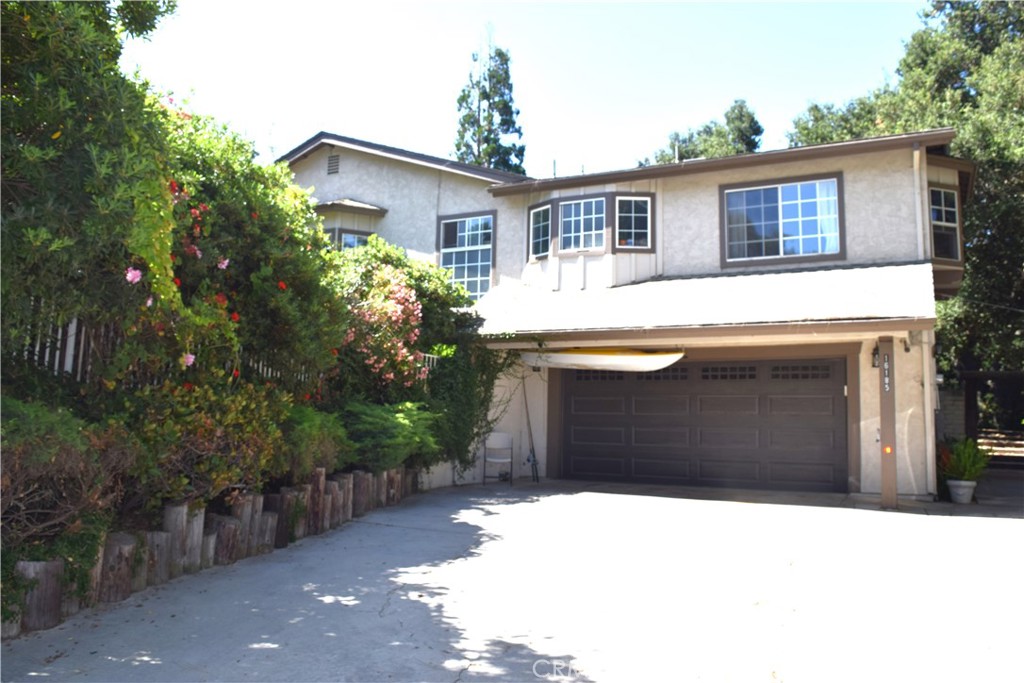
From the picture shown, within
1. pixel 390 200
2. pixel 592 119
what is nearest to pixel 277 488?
pixel 390 200

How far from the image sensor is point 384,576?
20.7 ft

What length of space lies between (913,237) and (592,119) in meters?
8.09

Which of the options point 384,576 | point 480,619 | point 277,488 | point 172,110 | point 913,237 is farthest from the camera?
point 913,237

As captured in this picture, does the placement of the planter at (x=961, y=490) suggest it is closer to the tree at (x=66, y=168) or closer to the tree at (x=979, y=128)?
the tree at (x=979, y=128)

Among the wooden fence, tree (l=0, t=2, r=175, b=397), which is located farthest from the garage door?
tree (l=0, t=2, r=175, b=397)

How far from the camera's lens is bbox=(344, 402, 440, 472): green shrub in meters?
9.15

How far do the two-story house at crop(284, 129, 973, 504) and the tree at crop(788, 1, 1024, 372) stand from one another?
130 inches

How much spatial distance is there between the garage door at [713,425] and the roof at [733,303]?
1585mm

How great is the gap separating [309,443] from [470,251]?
8594mm

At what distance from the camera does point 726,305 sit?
1120 cm

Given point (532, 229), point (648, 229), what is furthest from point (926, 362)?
point (532, 229)

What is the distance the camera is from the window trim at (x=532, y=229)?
14391 millimetres

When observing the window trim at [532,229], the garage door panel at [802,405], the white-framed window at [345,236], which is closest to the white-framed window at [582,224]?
the window trim at [532,229]

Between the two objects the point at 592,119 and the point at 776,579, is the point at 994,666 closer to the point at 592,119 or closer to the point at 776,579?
the point at 776,579
